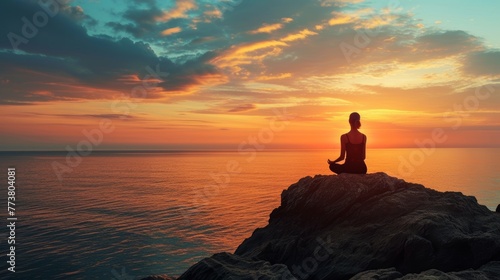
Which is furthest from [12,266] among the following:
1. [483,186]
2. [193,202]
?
[483,186]

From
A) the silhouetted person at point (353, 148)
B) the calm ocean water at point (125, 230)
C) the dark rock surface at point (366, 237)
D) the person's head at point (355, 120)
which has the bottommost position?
the calm ocean water at point (125, 230)

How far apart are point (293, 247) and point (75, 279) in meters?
17.7

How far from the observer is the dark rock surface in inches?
467

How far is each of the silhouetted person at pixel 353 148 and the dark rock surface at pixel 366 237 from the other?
675 mm

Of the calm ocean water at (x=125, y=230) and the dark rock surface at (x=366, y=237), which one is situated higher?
the dark rock surface at (x=366, y=237)

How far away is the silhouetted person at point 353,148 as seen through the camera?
650 inches

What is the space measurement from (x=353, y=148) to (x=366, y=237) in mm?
4565

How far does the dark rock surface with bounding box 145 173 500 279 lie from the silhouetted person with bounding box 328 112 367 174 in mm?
675

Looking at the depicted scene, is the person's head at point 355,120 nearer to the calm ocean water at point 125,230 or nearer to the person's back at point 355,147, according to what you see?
the person's back at point 355,147

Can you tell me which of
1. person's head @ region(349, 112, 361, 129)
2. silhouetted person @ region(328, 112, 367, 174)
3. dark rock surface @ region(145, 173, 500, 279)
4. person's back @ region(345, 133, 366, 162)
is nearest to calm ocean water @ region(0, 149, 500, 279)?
dark rock surface @ region(145, 173, 500, 279)

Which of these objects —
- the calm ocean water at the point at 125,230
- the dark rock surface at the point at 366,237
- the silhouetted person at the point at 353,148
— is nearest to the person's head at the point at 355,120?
the silhouetted person at the point at 353,148

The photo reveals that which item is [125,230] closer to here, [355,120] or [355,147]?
[355,147]

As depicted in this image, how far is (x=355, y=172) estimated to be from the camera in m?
17.0

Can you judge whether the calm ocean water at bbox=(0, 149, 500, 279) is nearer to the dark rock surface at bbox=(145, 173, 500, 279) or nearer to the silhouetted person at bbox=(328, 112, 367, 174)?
the dark rock surface at bbox=(145, 173, 500, 279)
